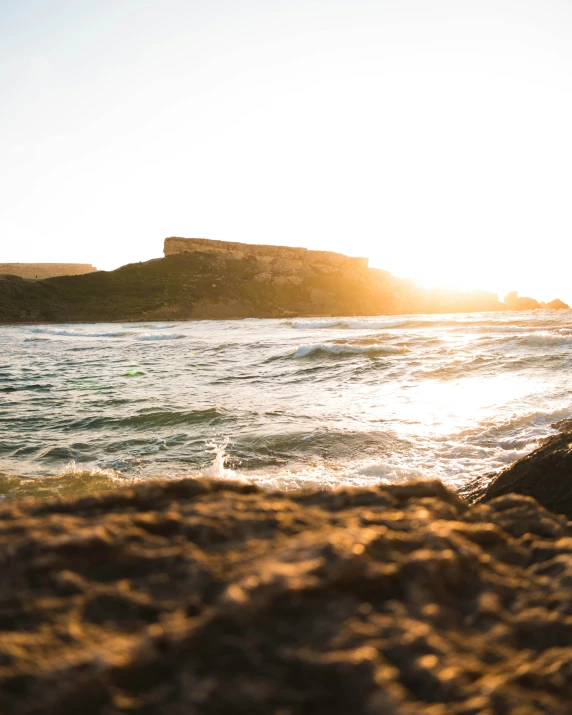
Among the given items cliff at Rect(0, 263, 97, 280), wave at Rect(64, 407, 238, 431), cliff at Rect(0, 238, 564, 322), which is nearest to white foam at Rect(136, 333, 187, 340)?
wave at Rect(64, 407, 238, 431)

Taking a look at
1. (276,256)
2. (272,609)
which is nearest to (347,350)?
(272,609)

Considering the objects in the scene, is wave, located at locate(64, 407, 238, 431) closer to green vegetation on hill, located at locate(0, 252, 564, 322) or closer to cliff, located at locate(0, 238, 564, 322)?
cliff, located at locate(0, 238, 564, 322)

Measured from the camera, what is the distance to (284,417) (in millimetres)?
7238

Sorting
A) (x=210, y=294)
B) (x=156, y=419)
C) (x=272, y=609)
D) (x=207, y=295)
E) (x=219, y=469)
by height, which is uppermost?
(x=210, y=294)

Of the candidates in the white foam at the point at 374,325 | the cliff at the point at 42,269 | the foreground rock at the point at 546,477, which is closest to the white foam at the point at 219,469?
the foreground rock at the point at 546,477

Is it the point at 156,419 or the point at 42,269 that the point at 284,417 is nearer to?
the point at 156,419

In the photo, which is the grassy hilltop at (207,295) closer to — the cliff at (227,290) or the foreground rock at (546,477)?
the cliff at (227,290)

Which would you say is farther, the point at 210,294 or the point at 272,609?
the point at 210,294

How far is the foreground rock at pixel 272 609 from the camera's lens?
0.78 metres

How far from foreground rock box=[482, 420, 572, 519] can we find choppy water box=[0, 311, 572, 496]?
1.34 meters

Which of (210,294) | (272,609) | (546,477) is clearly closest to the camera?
(272,609)

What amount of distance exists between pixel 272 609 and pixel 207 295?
67474 mm

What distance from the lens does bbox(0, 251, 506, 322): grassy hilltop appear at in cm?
5481

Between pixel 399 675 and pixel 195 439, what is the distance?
5552 mm
